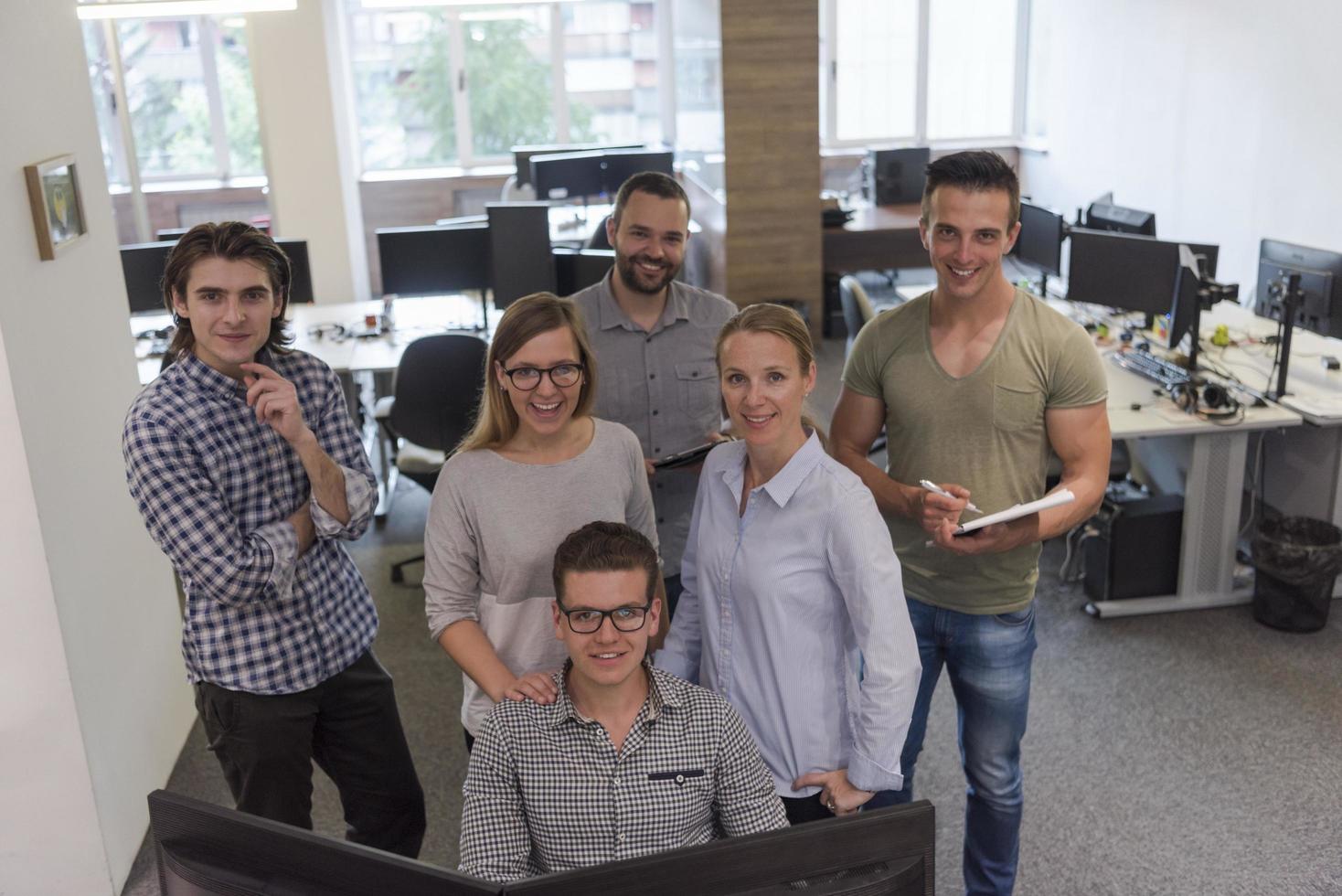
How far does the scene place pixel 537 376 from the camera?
203 centimetres

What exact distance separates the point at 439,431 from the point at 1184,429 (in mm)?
2777

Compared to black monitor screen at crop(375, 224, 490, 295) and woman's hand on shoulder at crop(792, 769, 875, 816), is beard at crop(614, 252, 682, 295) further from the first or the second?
black monitor screen at crop(375, 224, 490, 295)

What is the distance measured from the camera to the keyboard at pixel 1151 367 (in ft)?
15.9

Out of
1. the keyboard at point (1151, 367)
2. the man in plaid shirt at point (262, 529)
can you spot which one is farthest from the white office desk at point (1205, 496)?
the man in plaid shirt at point (262, 529)

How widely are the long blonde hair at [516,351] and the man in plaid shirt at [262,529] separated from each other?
319 mm

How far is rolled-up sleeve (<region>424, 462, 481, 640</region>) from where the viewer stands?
2074 mm

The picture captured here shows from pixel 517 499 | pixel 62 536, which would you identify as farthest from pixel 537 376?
pixel 62 536

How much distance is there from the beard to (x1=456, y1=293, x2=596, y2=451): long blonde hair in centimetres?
66

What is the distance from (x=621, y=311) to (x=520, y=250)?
3.03 metres

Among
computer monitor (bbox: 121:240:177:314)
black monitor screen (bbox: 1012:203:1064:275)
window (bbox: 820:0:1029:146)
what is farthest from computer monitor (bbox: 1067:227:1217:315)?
window (bbox: 820:0:1029:146)

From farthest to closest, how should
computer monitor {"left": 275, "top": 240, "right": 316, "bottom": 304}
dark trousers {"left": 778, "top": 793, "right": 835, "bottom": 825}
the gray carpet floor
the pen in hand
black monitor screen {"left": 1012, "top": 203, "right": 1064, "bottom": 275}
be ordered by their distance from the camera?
black monitor screen {"left": 1012, "top": 203, "right": 1064, "bottom": 275} → computer monitor {"left": 275, "top": 240, "right": 316, "bottom": 304} → the gray carpet floor → the pen in hand → dark trousers {"left": 778, "top": 793, "right": 835, "bottom": 825}

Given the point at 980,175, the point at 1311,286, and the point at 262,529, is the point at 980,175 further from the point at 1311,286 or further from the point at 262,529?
the point at 1311,286

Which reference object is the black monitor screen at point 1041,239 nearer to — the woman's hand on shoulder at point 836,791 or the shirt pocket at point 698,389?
the shirt pocket at point 698,389

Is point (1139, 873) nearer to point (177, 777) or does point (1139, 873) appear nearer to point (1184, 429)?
point (1184, 429)
